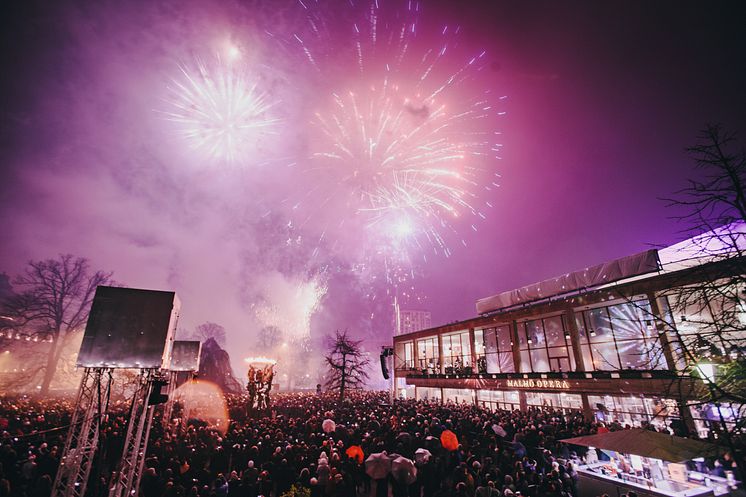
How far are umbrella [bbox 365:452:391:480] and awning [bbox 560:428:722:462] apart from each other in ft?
22.8

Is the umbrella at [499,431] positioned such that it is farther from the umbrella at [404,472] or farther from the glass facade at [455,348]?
the glass facade at [455,348]

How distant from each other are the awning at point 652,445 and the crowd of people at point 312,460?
2.01m

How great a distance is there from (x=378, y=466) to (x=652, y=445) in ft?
29.2

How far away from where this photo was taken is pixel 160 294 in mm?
12883

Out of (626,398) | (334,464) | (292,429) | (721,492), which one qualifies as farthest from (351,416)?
(626,398)

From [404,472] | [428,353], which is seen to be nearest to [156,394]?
[404,472]

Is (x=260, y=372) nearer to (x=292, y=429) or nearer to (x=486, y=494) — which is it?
(x=292, y=429)

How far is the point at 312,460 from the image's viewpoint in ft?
37.1

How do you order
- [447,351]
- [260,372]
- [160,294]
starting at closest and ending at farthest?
[160,294]
[260,372]
[447,351]

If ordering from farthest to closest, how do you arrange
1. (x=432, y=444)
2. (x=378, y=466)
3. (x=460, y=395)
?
(x=460, y=395) < (x=432, y=444) < (x=378, y=466)

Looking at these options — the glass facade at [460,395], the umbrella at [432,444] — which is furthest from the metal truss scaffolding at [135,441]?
the glass facade at [460,395]

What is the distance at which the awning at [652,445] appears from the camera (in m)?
9.46

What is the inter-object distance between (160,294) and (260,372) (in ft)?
55.5

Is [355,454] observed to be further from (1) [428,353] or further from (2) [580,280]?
(1) [428,353]
